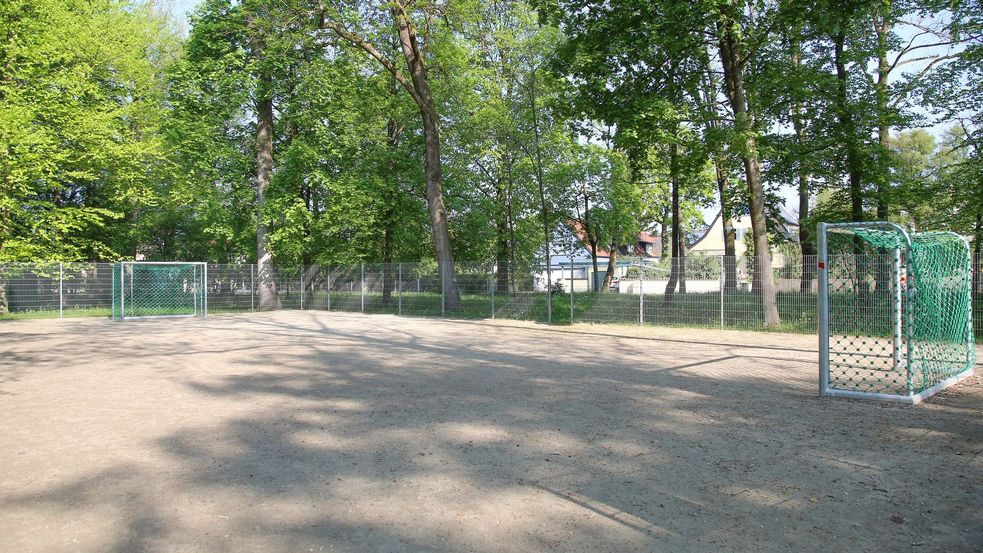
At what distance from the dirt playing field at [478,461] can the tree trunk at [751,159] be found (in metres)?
5.40

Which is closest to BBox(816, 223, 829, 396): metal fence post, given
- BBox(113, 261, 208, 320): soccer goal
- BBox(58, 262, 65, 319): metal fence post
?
BBox(113, 261, 208, 320): soccer goal

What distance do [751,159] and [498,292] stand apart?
889 centimetres

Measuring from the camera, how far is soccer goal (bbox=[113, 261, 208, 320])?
920 inches

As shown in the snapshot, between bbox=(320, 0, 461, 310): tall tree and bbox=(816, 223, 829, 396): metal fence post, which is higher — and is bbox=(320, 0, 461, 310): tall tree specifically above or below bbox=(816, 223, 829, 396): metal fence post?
above

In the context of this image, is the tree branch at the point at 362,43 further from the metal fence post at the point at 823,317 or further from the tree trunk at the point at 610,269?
the metal fence post at the point at 823,317

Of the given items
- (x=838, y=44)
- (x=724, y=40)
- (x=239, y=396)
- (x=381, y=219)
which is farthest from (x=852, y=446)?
(x=381, y=219)

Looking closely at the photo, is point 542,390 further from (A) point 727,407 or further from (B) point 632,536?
(B) point 632,536

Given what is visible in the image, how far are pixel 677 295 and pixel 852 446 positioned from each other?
11161 millimetres

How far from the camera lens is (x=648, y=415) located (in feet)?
20.2

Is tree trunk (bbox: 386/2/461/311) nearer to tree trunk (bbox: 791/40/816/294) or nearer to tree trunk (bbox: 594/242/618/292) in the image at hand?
tree trunk (bbox: 594/242/618/292)

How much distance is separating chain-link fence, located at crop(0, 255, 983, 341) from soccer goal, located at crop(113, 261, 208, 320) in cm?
67

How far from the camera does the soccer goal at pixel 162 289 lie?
23.4m

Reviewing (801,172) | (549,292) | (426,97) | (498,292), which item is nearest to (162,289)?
(426,97)

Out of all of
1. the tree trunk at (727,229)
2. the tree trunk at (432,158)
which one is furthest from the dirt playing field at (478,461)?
the tree trunk at (432,158)
